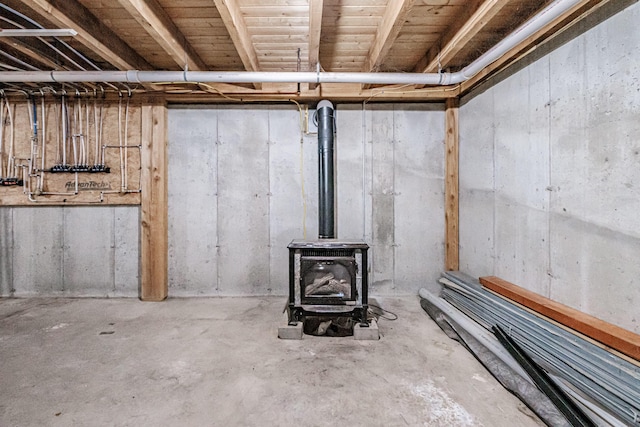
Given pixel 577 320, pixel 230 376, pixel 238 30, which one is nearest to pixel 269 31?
pixel 238 30

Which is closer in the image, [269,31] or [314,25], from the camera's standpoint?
[314,25]

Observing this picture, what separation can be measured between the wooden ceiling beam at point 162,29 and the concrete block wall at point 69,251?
1732mm

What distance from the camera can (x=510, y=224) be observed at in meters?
2.37

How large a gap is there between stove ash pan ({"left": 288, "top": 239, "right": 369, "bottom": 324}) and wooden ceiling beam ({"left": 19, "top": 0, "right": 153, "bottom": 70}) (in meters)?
2.20

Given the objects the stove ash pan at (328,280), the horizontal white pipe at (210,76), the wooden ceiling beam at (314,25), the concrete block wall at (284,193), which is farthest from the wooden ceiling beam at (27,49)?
the stove ash pan at (328,280)

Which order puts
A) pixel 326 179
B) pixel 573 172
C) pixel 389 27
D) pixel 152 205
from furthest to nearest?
pixel 152 205 → pixel 326 179 → pixel 389 27 → pixel 573 172

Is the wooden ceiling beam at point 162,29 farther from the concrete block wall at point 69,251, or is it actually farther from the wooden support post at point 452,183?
the wooden support post at point 452,183

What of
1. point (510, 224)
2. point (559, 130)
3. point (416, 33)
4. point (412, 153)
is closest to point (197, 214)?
point (412, 153)

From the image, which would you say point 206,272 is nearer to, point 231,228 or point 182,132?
point 231,228

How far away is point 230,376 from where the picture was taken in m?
1.80

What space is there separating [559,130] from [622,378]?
142 cm

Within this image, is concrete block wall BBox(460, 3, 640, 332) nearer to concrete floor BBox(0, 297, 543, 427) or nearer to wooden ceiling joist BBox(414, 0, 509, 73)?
wooden ceiling joist BBox(414, 0, 509, 73)

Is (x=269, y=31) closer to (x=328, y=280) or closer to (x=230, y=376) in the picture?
(x=328, y=280)

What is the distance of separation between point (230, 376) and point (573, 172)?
2.47 meters
